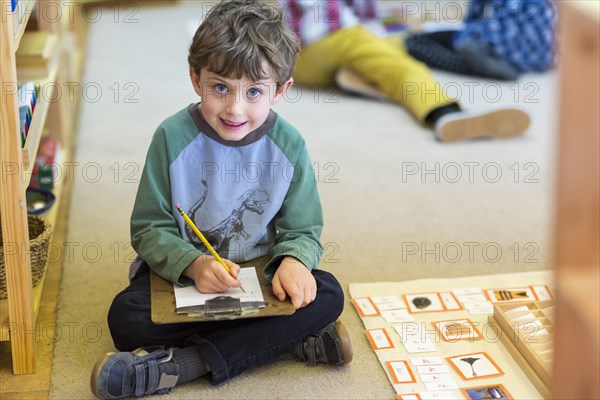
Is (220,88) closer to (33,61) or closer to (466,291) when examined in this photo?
(466,291)

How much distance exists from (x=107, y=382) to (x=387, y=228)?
2.94 feet

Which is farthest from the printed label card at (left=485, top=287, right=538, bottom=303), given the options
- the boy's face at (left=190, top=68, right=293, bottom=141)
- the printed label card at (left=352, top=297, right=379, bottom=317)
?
the boy's face at (left=190, top=68, right=293, bottom=141)

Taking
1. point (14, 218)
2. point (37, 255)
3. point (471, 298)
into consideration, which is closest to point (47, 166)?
point (37, 255)

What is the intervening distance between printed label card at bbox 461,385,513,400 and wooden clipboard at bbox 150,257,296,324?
1.10 ft

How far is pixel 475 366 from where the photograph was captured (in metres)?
1.65

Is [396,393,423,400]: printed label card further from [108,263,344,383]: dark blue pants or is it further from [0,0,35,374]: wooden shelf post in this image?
[0,0,35,374]: wooden shelf post

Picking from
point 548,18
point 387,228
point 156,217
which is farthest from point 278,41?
point 548,18

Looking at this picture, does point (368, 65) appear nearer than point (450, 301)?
No

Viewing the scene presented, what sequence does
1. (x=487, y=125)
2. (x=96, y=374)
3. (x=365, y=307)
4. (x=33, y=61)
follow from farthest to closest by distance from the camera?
(x=487, y=125)
(x=33, y=61)
(x=365, y=307)
(x=96, y=374)

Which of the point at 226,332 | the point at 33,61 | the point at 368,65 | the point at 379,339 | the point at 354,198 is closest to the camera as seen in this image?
the point at 226,332

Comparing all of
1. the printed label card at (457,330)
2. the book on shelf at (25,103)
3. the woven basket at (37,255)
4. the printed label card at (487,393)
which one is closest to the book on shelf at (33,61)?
the book on shelf at (25,103)

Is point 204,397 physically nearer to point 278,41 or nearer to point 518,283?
point 278,41

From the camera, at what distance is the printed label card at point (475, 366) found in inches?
63.9

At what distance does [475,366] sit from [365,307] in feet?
0.91
